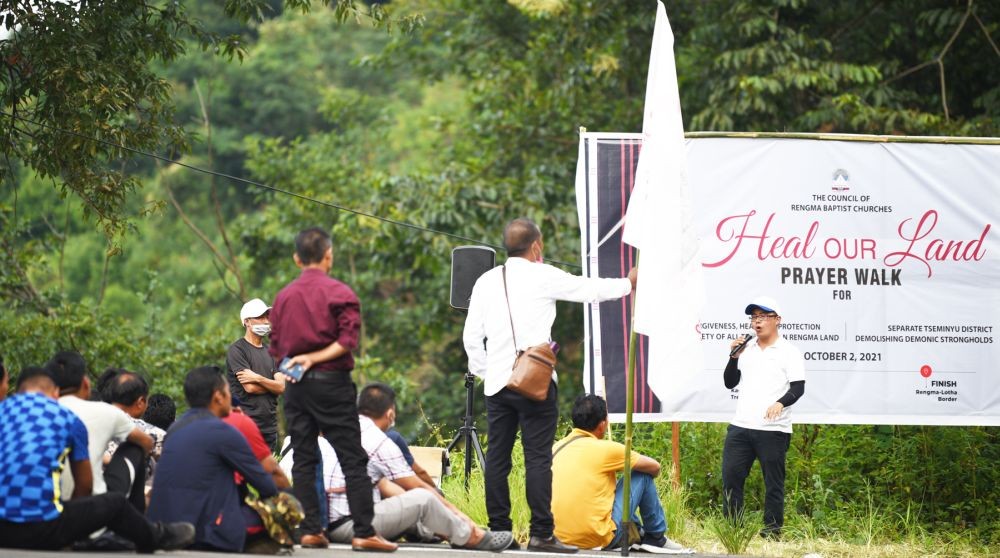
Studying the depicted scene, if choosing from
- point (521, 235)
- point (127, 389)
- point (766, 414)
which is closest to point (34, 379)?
point (127, 389)

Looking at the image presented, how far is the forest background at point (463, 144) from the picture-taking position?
34.1ft

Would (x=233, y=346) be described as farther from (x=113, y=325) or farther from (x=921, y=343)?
(x=113, y=325)

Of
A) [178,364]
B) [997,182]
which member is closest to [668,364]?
[997,182]

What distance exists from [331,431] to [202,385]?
0.72m

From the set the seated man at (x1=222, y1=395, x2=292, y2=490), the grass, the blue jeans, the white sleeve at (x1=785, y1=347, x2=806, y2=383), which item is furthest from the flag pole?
the seated man at (x1=222, y1=395, x2=292, y2=490)

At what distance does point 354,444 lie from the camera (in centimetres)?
691

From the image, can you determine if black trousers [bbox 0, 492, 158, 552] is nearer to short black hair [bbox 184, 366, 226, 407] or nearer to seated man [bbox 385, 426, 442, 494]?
short black hair [bbox 184, 366, 226, 407]

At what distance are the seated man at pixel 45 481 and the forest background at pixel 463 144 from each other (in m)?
4.07

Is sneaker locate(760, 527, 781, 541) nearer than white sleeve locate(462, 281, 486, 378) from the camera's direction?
No

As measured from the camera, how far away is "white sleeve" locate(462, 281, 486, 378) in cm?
763

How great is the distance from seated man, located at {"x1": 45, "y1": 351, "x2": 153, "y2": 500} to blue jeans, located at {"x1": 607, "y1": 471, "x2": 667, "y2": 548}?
2.99 meters

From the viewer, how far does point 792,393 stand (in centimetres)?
865

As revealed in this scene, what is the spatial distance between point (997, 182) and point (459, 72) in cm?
1150

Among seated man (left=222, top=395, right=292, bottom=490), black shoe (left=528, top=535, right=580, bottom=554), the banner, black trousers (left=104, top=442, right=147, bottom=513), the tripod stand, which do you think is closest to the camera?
black trousers (left=104, top=442, right=147, bottom=513)
